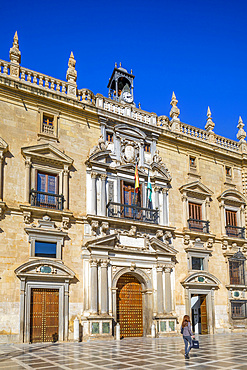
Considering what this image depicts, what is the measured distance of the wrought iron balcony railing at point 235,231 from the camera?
2425 cm

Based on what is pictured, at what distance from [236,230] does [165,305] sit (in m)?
7.63

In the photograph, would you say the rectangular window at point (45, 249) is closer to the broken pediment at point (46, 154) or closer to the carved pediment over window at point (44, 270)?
the carved pediment over window at point (44, 270)

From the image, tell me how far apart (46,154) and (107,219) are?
165 inches

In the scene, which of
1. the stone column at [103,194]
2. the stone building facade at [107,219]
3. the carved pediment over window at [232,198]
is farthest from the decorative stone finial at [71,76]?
the carved pediment over window at [232,198]

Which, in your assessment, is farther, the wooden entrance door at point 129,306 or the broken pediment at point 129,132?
the broken pediment at point 129,132

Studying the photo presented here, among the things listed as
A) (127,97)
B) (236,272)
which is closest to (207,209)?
(236,272)

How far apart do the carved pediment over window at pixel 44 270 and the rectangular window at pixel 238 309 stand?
1046 centimetres

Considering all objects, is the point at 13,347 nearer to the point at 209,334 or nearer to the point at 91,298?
the point at 91,298

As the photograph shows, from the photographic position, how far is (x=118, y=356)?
12430 mm

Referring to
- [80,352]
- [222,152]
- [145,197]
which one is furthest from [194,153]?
[80,352]

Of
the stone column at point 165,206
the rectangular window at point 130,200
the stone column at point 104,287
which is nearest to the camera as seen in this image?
the stone column at point 104,287

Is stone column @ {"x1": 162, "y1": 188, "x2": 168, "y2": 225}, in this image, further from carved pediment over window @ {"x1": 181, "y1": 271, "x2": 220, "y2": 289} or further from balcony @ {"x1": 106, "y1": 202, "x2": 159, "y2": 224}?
carved pediment over window @ {"x1": 181, "y1": 271, "x2": 220, "y2": 289}

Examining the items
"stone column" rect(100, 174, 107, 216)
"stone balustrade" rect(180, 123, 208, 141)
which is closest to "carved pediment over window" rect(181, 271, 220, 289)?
"stone column" rect(100, 174, 107, 216)

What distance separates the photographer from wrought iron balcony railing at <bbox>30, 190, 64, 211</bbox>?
17500 millimetres
